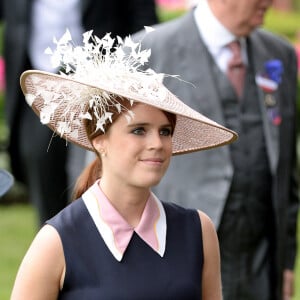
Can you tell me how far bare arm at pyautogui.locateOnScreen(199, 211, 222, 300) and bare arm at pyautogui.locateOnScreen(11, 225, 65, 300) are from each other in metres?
0.45

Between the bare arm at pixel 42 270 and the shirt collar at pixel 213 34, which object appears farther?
A: the shirt collar at pixel 213 34

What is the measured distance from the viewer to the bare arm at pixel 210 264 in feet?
15.2

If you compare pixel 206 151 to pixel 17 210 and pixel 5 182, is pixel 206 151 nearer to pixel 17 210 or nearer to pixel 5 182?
pixel 5 182

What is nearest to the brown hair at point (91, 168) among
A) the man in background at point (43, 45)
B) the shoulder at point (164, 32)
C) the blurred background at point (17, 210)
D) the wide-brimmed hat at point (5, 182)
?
the wide-brimmed hat at point (5, 182)

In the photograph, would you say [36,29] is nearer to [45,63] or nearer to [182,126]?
[45,63]

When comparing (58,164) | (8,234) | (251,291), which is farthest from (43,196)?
(8,234)

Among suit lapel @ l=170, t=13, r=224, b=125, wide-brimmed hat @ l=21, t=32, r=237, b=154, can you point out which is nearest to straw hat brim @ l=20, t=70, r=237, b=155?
wide-brimmed hat @ l=21, t=32, r=237, b=154

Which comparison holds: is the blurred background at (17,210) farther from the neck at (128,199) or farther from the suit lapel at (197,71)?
the neck at (128,199)

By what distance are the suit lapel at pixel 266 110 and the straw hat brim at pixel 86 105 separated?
1.40 m

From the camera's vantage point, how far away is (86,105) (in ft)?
15.0

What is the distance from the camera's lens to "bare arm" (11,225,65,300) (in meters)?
4.38

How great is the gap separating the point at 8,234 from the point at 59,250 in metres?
7.24

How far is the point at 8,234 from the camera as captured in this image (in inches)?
457

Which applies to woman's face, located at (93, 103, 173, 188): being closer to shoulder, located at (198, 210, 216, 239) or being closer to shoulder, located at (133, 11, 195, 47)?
shoulder, located at (198, 210, 216, 239)
